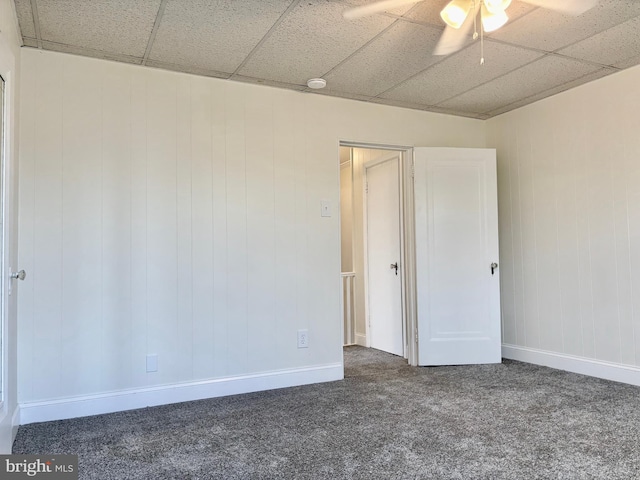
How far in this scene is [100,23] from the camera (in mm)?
2498

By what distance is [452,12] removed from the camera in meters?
2.19

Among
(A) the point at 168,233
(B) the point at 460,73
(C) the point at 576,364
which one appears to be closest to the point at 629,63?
(B) the point at 460,73

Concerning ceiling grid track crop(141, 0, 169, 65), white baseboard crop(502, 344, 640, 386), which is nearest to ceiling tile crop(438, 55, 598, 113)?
white baseboard crop(502, 344, 640, 386)

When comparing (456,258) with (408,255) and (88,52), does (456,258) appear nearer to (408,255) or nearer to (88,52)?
(408,255)

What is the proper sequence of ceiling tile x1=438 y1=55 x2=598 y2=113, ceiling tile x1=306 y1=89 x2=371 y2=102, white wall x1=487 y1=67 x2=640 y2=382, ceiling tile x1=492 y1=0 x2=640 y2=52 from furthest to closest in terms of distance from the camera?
ceiling tile x1=306 y1=89 x2=371 y2=102 < white wall x1=487 y1=67 x2=640 y2=382 < ceiling tile x1=438 y1=55 x2=598 y2=113 < ceiling tile x1=492 y1=0 x2=640 y2=52

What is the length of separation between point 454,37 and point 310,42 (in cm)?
85

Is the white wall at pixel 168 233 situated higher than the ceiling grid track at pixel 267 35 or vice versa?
the ceiling grid track at pixel 267 35

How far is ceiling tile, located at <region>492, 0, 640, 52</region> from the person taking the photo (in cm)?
241

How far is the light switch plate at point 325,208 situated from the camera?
3627 mm

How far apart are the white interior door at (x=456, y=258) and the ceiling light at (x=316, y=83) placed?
1.11 meters

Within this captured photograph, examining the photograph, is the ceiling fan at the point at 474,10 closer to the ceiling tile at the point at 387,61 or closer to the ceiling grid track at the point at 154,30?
the ceiling tile at the point at 387,61

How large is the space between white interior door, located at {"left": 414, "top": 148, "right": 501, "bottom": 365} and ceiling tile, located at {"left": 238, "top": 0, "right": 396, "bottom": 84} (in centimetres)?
135

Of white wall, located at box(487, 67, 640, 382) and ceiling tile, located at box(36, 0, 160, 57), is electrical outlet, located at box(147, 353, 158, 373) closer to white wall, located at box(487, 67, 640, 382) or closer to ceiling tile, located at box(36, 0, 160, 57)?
ceiling tile, located at box(36, 0, 160, 57)

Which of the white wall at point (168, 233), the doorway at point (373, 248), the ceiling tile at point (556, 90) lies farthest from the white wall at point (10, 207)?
the ceiling tile at point (556, 90)
